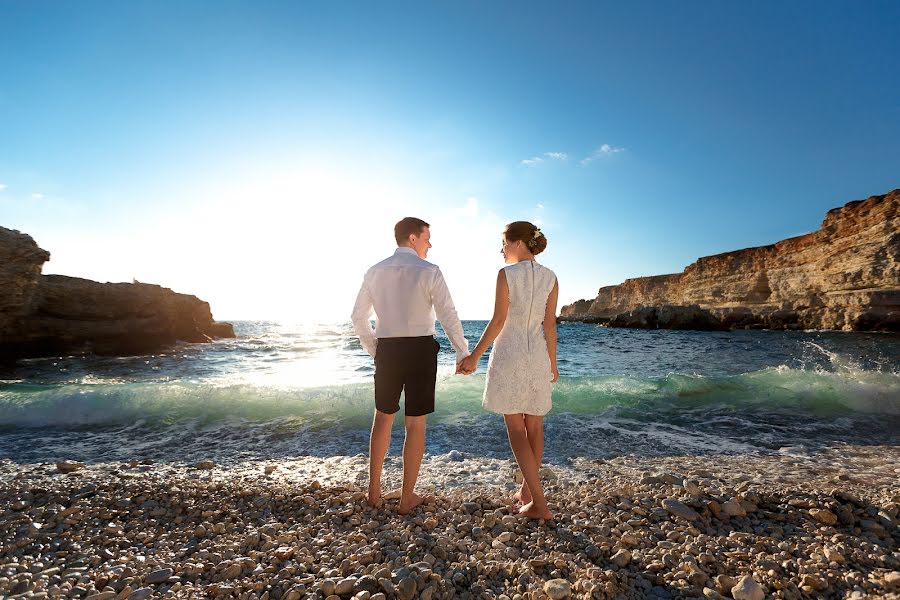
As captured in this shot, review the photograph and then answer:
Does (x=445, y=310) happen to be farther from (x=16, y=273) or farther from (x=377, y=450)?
(x=16, y=273)

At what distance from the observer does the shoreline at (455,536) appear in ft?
7.39

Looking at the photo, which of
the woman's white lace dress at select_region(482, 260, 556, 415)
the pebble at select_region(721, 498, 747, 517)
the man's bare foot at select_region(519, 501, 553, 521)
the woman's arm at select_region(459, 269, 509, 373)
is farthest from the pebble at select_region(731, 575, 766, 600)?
the woman's arm at select_region(459, 269, 509, 373)

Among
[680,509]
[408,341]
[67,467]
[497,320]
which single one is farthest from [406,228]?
[67,467]

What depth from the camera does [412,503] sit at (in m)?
3.33

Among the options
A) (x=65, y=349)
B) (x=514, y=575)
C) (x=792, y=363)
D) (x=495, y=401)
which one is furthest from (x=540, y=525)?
(x=65, y=349)

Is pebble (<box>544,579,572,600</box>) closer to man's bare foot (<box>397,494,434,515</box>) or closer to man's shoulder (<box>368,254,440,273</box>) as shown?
man's bare foot (<box>397,494,434,515</box>)

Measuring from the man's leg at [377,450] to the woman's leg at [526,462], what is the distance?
3.66ft

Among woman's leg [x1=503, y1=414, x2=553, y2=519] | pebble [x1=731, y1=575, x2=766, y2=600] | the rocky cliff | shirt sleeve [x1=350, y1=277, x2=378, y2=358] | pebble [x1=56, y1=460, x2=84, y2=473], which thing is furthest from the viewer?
the rocky cliff

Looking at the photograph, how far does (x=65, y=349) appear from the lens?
72.0 ft

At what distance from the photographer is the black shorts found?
3291 mm

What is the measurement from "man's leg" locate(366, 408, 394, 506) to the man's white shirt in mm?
790

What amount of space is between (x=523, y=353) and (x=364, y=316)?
1507 millimetres

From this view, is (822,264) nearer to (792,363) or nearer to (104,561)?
(792,363)

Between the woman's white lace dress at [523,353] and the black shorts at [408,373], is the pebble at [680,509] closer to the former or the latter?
the woman's white lace dress at [523,353]
